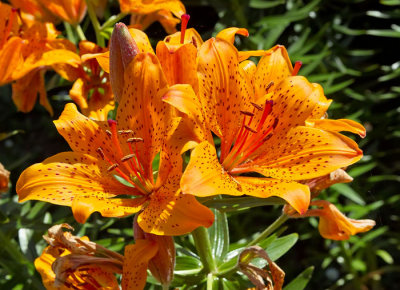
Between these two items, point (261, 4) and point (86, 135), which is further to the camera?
point (261, 4)

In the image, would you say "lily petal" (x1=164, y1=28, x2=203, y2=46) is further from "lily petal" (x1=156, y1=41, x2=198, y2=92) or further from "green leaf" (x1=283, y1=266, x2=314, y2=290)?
"green leaf" (x1=283, y1=266, x2=314, y2=290)

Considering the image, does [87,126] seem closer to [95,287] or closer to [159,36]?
[95,287]

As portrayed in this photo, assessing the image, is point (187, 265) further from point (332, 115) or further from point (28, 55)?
point (332, 115)

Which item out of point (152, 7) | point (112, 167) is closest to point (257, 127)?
point (112, 167)

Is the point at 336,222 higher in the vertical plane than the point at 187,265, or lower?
higher

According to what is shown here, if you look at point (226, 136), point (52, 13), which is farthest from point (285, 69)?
point (52, 13)

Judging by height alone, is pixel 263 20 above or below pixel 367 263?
above
